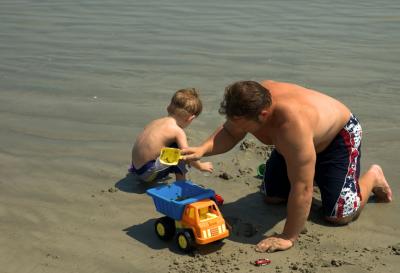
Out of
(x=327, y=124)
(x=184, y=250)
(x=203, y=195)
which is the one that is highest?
(x=327, y=124)

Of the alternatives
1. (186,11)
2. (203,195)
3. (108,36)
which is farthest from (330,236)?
(186,11)

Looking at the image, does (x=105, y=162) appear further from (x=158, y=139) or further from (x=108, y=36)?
(x=108, y=36)

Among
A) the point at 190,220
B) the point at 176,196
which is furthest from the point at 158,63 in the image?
the point at 190,220

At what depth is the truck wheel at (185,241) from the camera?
3572 millimetres

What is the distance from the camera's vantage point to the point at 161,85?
22.7 feet

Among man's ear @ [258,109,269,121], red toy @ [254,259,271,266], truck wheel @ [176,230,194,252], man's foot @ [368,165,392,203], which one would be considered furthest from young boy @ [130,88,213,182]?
man's foot @ [368,165,392,203]

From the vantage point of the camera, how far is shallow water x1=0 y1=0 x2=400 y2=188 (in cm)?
554

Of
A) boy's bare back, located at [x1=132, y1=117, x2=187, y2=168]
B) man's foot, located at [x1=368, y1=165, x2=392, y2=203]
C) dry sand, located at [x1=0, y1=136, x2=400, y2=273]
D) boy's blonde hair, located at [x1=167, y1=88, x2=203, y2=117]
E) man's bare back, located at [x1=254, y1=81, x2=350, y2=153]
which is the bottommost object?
dry sand, located at [x1=0, y1=136, x2=400, y2=273]

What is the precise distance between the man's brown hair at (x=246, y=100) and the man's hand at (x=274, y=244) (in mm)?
717

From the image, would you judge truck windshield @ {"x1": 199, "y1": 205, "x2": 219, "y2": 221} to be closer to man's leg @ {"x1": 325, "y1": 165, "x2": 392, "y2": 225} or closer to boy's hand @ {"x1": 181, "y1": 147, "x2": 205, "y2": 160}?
boy's hand @ {"x1": 181, "y1": 147, "x2": 205, "y2": 160}

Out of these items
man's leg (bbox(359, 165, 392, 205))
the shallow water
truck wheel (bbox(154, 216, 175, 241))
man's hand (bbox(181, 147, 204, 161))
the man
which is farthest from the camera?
the shallow water

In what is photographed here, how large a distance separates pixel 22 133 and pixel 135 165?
4.91 feet

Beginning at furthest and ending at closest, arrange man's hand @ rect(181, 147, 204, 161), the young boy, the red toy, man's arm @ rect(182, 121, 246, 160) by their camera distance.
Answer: the young boy < man's arm @ rect(182, 121, 246, 160) < man's hand @ rect(181, 147, 204, 161) < the red toy

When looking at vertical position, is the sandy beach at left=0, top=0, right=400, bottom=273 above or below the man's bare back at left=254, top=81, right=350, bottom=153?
below
